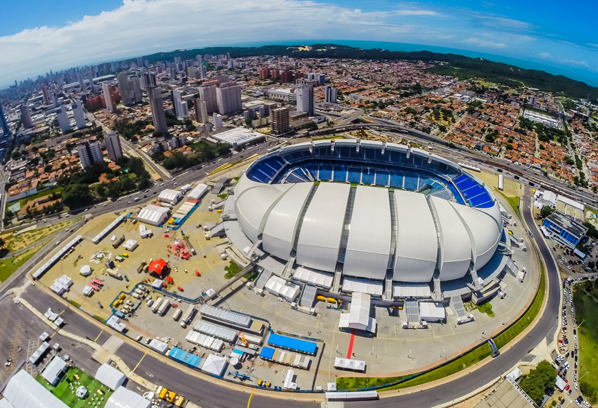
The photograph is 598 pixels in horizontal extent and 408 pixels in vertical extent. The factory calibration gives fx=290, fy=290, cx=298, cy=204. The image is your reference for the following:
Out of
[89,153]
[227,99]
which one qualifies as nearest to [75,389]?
[89,153]

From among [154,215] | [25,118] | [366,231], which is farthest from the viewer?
[25,118]

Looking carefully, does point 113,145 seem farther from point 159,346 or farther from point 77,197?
point 159,346

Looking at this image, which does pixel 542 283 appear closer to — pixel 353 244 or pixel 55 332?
pixel 353 244

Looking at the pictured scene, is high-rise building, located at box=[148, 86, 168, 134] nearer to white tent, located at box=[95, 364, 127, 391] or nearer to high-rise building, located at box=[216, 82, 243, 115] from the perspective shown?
high-rise building, located at box=[216, 82, 243, 115]

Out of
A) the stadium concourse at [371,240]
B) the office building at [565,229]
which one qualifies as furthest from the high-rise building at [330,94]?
the office building at [565,229]

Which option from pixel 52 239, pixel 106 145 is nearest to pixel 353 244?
pixel 52 239

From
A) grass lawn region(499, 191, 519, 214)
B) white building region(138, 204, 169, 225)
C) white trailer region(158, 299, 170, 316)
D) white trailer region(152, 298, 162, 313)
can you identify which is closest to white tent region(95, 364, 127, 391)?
white trailer region(158, 299, 170, 316)

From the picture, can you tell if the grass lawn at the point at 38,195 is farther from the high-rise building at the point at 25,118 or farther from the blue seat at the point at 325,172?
the high-rise building at the point at 25,118
